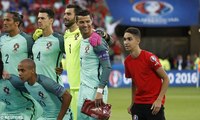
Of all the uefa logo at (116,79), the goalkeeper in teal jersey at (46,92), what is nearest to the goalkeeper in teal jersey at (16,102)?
the goalkeeper in teal jersey at (46,92)

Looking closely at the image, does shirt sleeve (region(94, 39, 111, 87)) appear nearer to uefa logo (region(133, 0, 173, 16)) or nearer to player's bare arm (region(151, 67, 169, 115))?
player's bare arm (region(151, 67, 169, 115))

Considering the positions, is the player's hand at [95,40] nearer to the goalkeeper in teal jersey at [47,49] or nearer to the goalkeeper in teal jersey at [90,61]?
the goalkeeper in teal jersey at [90,61]

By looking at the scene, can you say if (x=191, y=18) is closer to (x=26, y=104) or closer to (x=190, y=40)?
(x=190, y=40)

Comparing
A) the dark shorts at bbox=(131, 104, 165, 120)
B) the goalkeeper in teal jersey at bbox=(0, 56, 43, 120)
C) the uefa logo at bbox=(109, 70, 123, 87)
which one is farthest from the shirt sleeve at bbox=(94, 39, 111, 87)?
the uefa logo at bbox=(109, 70, 123, 87)

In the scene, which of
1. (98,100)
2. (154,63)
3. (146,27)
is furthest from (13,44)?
(146,27)

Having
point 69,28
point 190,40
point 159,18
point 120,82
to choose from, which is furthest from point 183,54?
point 69,28

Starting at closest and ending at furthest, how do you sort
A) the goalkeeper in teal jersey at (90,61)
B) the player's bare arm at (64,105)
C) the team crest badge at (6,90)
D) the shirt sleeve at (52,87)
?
the player's bare arm at (64,105), the shirt sleeve at (52,87), the team crest badge at (6,90), the goalkeeper in teal jersey at (90,61)

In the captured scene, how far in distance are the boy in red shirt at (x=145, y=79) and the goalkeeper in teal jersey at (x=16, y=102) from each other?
1.42 meters

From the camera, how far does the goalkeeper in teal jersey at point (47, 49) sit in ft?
33.2

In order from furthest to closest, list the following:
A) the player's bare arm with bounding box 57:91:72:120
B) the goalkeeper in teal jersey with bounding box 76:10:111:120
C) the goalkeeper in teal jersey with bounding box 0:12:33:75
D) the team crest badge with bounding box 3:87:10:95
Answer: the goalkeeper in teal jersey with bounding box 0:12:33:75 → the goalkeeper in teal jersey with bounding box 76:10:111:120 → the team crest badge with bounding box 3:87:10:95 → the player's bare arm with bounding box 57:91:72:120

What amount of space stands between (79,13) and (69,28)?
921 millimetres

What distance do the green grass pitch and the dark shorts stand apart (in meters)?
7.60

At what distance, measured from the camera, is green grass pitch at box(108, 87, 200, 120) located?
1773 cm

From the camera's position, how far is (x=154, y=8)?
3856 cm
